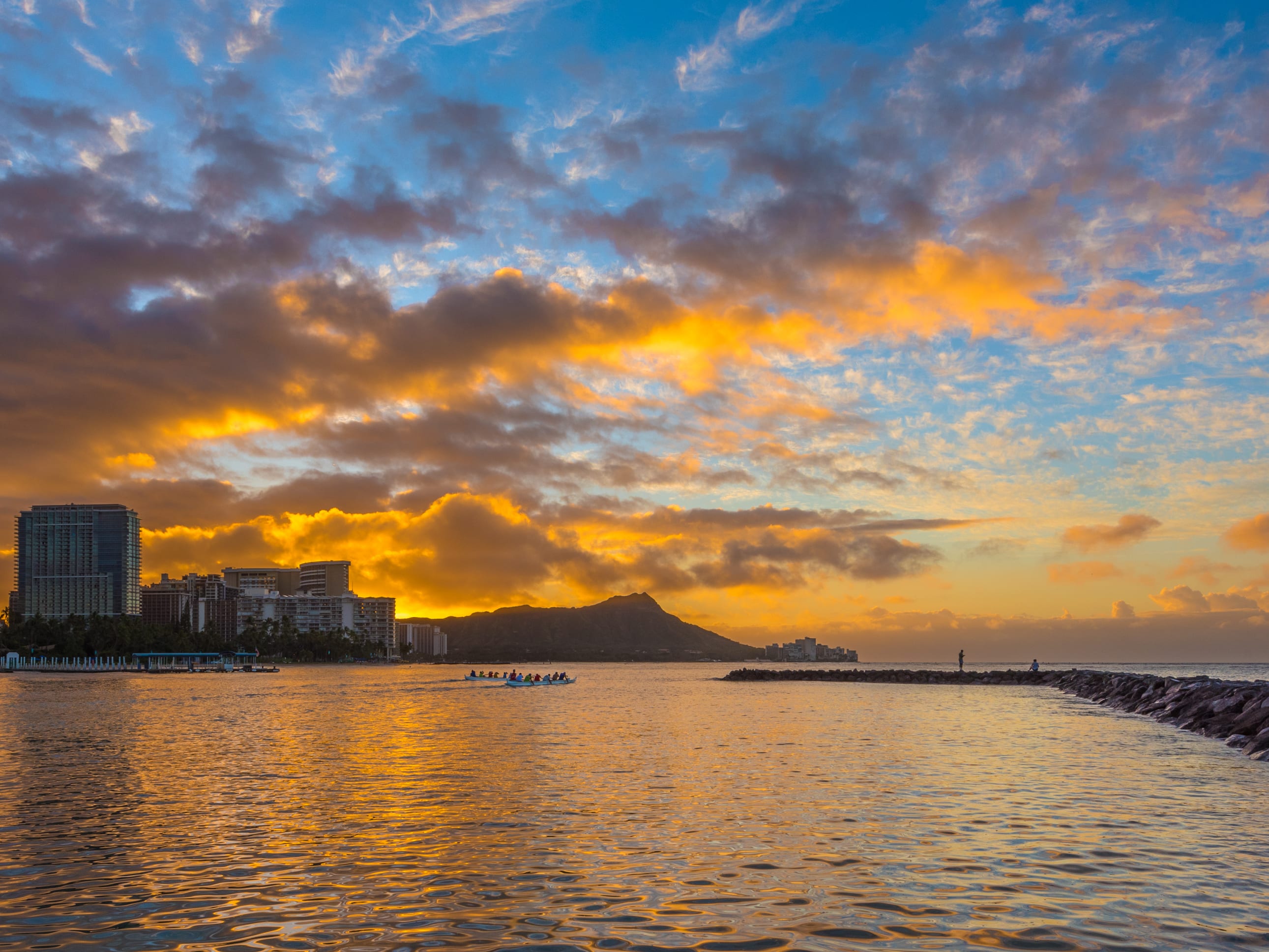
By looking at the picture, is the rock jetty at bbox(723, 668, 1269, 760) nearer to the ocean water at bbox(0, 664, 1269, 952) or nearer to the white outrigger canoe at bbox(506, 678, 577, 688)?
the ocean water at bbox(0, 664, 1269, 952)

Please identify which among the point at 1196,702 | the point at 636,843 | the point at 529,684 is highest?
the point at 636,843

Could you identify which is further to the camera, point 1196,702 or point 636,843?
point 1196,702

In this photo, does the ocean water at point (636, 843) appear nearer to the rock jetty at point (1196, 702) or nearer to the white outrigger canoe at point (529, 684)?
the rock jetty at point (1196, 702)

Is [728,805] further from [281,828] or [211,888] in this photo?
[211,888]

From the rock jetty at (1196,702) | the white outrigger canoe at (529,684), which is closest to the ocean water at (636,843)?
the rock jetty at (1196,702)

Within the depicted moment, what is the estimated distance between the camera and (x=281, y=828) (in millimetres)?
23641

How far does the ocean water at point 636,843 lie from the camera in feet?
48.0

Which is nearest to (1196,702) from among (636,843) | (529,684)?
(636,843)

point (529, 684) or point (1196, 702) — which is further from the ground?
point (1196, 702)

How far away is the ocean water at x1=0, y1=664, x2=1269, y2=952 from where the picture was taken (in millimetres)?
14633

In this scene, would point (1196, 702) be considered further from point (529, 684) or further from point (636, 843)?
point (529, 684)

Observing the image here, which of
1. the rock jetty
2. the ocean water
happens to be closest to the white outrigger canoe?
the rock jetty

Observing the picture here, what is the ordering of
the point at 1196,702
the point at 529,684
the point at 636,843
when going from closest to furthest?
the point at 636,843 < the point at 1196,702 < the point at 529,684

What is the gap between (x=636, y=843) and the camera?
70.7ft
